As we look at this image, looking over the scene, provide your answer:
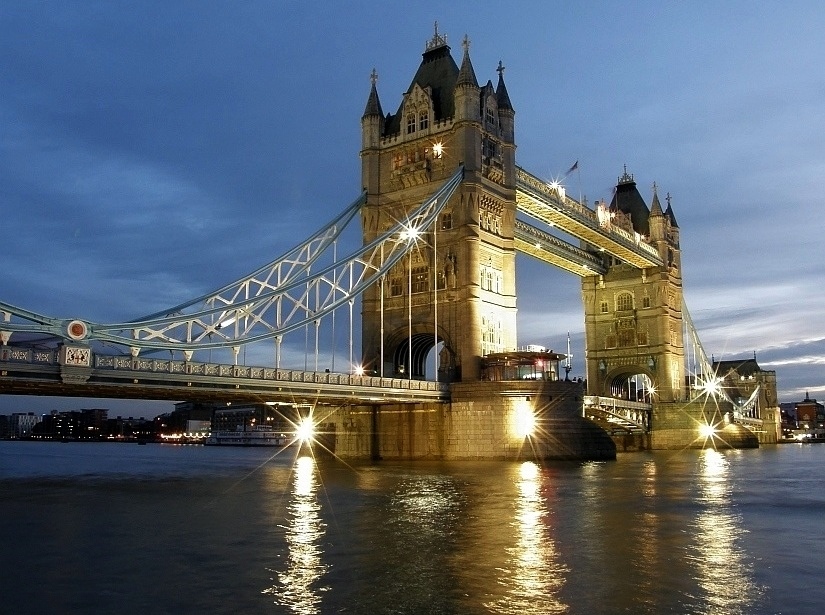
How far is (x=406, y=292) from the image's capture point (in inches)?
2835

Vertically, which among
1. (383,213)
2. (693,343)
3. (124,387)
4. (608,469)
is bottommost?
(608,469)

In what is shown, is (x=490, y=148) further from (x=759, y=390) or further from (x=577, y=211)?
(x=759, y=390)

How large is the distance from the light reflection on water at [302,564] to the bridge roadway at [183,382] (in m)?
13.6

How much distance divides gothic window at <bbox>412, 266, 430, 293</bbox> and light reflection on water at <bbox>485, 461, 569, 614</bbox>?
41.3 meters

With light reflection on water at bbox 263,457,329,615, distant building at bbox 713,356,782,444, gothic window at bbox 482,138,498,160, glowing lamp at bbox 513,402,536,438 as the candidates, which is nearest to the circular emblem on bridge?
light reflection on water at bbox 263,457,329,615

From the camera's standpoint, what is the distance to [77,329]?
1540 inches

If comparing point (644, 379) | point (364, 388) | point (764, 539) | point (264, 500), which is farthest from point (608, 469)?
point (644, 379)

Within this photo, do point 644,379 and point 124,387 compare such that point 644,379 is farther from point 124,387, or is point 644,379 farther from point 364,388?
point 124,387

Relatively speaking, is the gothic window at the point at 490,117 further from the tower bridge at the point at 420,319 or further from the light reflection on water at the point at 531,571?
the light reflection on water at the point at 531,571

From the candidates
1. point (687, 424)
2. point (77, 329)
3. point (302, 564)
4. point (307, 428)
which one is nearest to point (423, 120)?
point (307, 428)

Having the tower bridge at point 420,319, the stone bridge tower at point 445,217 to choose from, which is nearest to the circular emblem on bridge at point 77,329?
the tower bridge at point 420,319

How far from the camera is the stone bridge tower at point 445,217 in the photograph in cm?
6731

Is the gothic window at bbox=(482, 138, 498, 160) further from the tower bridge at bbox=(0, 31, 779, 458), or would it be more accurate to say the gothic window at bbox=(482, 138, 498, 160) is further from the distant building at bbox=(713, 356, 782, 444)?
the distant building at bbox=(713, 356, 782, 444)

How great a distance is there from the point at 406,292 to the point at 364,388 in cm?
1850
